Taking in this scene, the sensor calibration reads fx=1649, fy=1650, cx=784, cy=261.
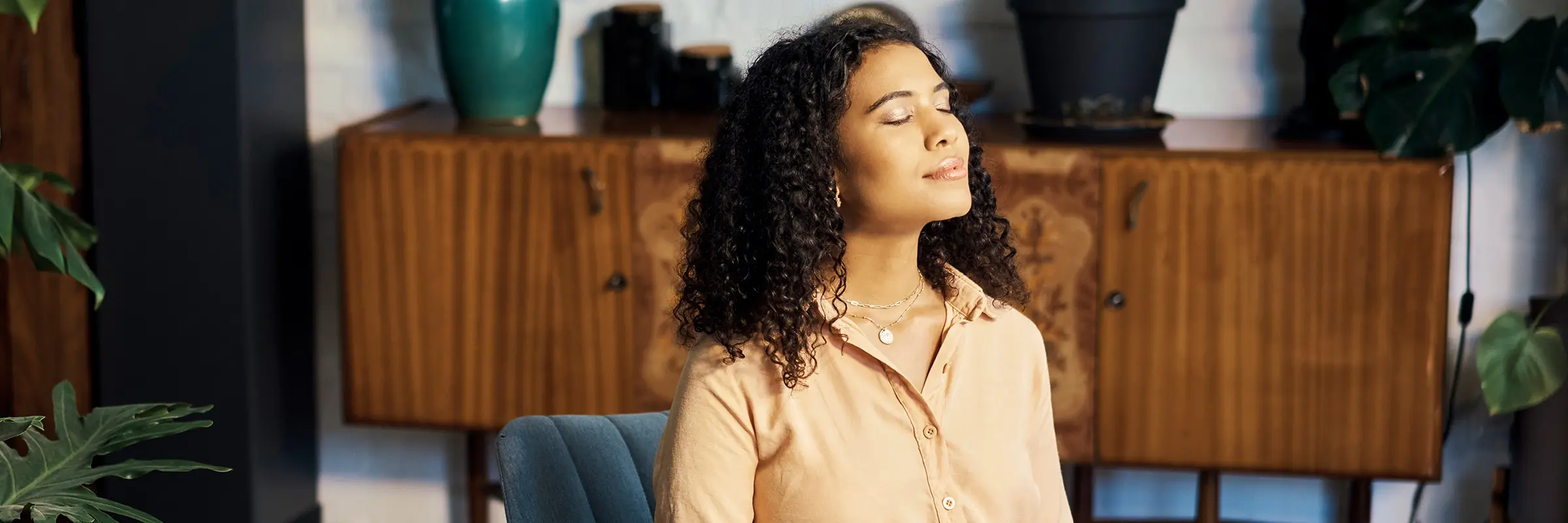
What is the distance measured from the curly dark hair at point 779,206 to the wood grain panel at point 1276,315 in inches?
43.4

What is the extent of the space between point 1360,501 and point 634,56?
1523 millimetres

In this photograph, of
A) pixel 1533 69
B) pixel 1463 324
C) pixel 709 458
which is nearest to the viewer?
pixel 709 458

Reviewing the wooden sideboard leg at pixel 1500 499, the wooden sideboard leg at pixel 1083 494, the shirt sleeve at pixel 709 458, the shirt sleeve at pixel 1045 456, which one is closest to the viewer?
the shirt sleeve at pixel 709 458

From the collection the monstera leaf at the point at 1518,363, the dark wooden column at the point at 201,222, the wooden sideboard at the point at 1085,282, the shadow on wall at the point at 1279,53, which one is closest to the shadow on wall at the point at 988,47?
the wooden sideboard at the point at 1085,282

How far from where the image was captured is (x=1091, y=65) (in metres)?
2.57

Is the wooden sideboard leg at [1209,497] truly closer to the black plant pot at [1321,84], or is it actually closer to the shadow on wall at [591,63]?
the black plant pot at [1321,84]

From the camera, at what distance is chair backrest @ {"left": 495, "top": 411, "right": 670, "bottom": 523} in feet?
5.59

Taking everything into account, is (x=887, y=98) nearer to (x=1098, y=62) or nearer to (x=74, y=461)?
(x=74, y=461)

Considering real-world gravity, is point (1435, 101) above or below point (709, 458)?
above

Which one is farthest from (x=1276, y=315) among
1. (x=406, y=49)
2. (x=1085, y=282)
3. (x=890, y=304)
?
(x=406, y=49)

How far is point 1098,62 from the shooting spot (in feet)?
8.43

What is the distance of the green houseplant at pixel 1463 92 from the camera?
2.43 meters

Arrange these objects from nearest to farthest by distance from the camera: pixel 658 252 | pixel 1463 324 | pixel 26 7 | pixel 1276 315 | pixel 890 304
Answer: pixel 890 304 → pixel 26 7 → pixel 1276 315 → pixel 658 252 → pixel 1463 324

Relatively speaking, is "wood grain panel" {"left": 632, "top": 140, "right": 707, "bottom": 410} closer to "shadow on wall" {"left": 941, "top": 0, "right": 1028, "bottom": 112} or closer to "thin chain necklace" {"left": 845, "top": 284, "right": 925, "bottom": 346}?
"shadow on wall" {"left": 941, "top": 0, "right": 1028, "bottom": 112}
